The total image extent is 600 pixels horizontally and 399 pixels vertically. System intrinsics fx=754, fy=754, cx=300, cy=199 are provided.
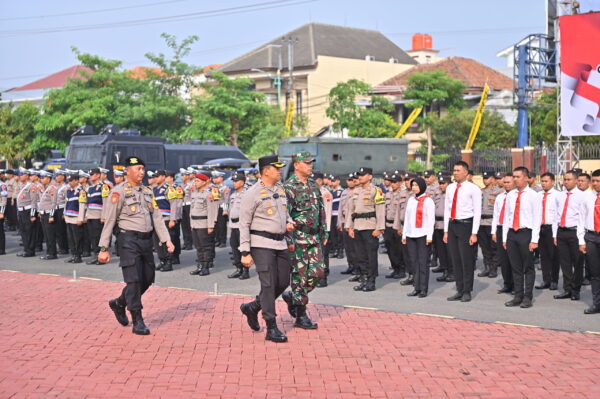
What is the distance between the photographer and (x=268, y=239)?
827 cm

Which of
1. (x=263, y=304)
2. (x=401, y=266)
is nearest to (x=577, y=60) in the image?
(x=401, y=266)

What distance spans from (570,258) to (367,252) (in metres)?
3.02

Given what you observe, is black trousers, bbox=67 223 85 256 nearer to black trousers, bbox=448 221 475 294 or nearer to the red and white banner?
black trousers, bbox=448 221 475 294

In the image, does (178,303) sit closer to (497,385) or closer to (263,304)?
(263,304)

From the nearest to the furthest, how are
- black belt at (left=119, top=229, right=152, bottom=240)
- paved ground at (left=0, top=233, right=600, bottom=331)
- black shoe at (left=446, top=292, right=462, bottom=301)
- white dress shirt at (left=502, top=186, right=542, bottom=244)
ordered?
black belt at (left=119, top=229, right=152, bottom=240) → paved ground at (left=0, top=233, right=600, bottom=331) → white dress shirt at (left=502, top=186, right=542, bottom=244) → black shoe at (left=446, top=292, right=462, bottom=301)

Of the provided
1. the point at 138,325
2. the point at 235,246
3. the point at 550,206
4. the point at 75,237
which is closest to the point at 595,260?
the point at 550,206

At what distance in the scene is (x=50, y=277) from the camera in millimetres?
13648

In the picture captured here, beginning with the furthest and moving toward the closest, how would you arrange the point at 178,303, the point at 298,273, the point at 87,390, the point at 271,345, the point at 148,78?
the point at 148,78, the point at 178,303, the point at 298,273, the point at 271,345, the point at 87,390

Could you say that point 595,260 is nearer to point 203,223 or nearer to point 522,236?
point 522,236

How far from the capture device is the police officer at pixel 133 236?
8.66 metres

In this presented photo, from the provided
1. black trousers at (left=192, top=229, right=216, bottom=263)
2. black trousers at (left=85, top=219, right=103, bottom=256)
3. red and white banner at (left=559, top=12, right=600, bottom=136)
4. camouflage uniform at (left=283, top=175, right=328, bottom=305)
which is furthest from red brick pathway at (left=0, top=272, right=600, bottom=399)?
red and white banner at (left=559, top=12, right=600, bottom=136)

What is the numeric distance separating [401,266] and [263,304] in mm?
5822

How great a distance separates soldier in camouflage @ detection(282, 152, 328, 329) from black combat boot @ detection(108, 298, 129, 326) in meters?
1.93

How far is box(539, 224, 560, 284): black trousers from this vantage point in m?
11.8
